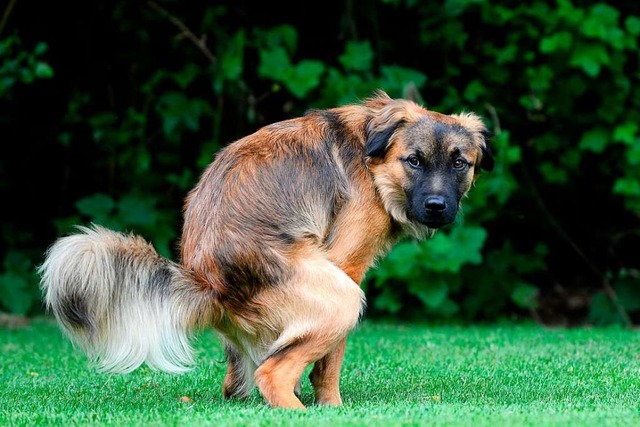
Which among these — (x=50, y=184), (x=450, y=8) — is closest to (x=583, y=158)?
(x=450, y=8)

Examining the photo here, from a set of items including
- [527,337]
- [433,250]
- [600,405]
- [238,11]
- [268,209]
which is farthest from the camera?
[238,11]

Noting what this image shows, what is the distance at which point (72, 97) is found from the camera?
38.0 ft

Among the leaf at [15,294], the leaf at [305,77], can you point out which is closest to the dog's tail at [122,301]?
the leaf at [305,77]

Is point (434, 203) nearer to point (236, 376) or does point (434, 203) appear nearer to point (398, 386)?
point (398, 386)

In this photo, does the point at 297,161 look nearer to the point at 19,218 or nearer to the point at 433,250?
the point at 433,250

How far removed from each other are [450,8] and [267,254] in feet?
19.3

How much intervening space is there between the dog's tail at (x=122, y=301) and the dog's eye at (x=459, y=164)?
1.66 meters

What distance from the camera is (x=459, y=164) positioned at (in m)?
6.15

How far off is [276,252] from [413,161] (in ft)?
3.45

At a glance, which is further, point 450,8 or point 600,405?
point 450,8

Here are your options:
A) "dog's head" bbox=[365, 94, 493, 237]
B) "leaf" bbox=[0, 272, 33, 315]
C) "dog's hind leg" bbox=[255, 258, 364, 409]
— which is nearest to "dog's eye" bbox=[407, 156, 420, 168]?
"dog's head" bbox=[365, 94, 493, 237]

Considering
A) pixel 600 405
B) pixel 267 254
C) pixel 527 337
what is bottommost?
pixel 527 337

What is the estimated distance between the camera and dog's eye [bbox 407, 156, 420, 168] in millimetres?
6059

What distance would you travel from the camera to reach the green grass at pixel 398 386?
4.90 meters
